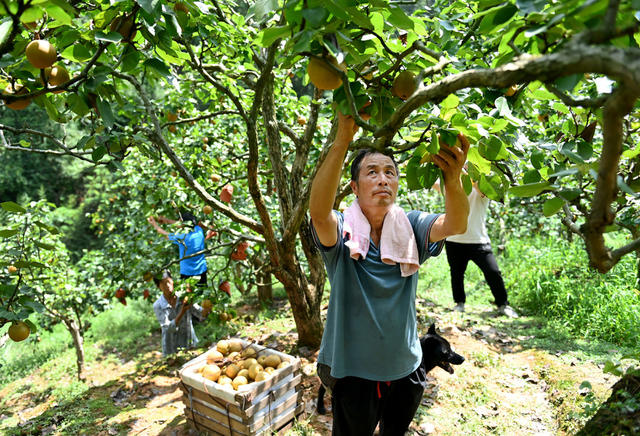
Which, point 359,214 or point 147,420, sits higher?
point 359,214

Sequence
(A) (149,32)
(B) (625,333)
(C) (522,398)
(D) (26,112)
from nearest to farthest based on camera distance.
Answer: (A) (149,32), (C) (522,398), (B) (625,333), (D) (26,112)

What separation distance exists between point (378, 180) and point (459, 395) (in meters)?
2.18

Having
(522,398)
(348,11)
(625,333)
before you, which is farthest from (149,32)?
(625,333)

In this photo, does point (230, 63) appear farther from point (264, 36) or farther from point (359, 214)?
point (264, 36)

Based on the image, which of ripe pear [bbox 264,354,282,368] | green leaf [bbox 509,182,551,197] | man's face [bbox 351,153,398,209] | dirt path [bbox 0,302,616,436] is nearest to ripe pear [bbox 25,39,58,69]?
man's face [bbox 351,153,398,209]

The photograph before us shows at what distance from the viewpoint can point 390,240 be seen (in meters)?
1.71

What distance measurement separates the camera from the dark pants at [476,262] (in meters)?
4.22

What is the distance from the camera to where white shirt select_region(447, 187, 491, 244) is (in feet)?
Result: 13.4

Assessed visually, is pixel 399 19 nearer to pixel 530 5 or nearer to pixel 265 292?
pixel 530 5

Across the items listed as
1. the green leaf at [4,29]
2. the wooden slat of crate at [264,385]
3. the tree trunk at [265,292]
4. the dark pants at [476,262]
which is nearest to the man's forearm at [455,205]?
the green leaf at [4,29]

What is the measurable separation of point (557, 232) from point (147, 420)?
6.64 metres

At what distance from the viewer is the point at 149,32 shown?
4.43ft

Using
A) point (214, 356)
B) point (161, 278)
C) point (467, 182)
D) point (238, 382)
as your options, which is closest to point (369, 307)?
point (467, 182)

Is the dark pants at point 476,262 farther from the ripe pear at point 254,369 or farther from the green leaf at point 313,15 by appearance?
the green leaf at point 313,15
